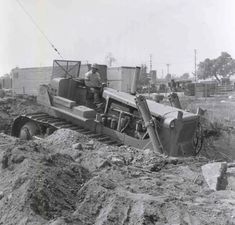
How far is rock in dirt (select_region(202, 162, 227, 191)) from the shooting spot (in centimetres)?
673

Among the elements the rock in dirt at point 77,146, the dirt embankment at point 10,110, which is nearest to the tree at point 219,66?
the dirt embankment at point 10,110

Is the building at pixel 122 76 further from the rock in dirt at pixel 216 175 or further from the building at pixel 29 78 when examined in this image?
the rock in dirt at pixel 216 175

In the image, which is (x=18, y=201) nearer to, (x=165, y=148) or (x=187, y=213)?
(x=187, y=213)

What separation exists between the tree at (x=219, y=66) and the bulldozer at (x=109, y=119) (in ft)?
237

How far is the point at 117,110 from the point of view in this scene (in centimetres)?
1192

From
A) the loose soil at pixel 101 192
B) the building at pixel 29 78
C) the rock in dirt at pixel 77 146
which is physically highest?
the building at pixel 29 78

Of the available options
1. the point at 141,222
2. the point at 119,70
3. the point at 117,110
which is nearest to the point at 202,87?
the point at 119,70

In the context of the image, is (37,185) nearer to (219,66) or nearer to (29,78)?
(29,78)

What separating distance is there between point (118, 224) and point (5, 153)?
272cm

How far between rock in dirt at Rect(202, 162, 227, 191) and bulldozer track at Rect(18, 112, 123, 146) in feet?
13.0

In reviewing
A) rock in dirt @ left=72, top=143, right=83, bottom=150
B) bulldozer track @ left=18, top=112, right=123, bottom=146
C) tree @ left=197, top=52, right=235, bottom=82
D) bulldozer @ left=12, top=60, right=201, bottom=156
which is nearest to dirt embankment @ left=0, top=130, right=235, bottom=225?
rock in dirt @ left=72, top=143, right=83, bottom=150

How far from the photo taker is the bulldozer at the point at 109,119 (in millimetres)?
10797

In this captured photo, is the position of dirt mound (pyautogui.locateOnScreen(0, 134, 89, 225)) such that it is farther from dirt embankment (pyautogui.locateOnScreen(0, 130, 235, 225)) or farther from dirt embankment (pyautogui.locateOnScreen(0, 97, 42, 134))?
dirt embankment (pyautogui.locateOnScreen(0, 97, 42, 134))

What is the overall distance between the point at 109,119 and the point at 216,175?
5.23 meters
